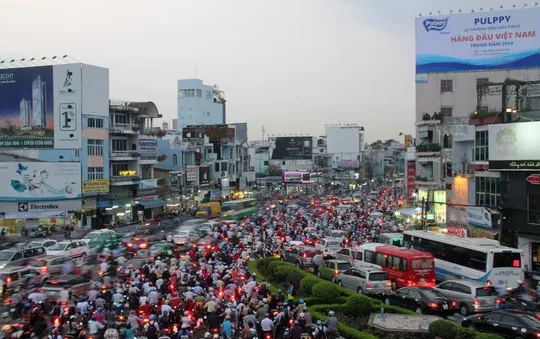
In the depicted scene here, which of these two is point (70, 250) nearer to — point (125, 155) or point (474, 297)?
point (474, 297)

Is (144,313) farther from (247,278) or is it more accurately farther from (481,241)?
(481,241)

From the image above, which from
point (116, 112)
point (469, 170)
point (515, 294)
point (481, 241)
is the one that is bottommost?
point (515, 294)

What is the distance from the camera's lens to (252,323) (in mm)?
16547

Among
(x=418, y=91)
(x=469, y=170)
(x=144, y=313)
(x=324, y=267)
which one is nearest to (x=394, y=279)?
(x=324, y=267)

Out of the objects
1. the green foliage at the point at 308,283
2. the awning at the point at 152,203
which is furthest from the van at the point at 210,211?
the green foliage at the point at 308,283

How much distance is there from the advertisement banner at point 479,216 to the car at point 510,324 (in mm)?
17016

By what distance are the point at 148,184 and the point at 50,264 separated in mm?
36719

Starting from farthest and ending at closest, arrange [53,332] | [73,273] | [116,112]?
[116,112] < [73,273] < [53,332]

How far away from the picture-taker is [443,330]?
601 inches

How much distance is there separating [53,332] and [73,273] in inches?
348

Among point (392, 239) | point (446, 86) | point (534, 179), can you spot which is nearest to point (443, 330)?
point (534, 179)

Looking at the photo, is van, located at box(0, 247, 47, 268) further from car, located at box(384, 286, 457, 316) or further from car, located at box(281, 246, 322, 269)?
car, located at box(384, 286, 457, 316)

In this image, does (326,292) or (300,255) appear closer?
(326,292)

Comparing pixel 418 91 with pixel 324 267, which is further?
pixel 418 91
